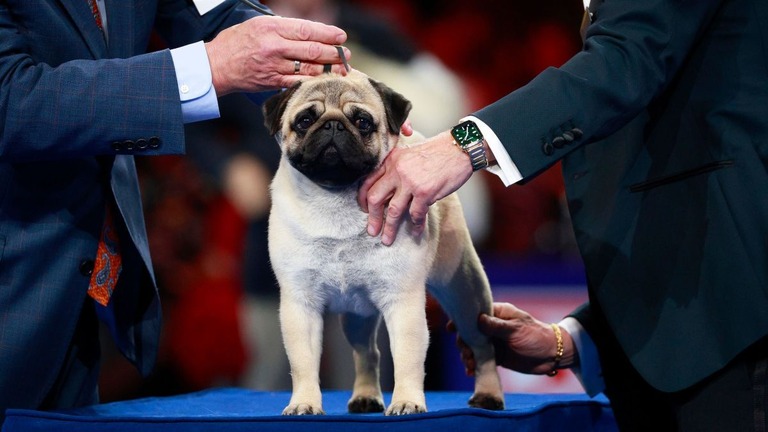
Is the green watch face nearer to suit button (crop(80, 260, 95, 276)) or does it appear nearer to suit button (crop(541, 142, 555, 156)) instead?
suit button (crop(541, 142, 555, 156))

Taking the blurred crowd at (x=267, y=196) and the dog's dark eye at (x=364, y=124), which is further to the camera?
the blurred crowd at (x=267, y=196)

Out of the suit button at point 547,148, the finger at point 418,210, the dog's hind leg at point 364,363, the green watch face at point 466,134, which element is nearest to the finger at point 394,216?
the finger at point 418,210

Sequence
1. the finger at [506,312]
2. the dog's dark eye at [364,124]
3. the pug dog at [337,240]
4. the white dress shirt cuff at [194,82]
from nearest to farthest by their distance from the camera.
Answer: the white dress shirt cuff at [194,82], the pug dog at [337,240], the dog's dark eye at [364,124], the finger at [506,312]

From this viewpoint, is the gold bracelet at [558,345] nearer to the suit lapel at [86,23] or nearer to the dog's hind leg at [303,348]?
the dog's hind leg at [303,348]

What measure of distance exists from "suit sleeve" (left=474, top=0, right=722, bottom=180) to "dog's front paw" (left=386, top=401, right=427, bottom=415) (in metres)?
0.49

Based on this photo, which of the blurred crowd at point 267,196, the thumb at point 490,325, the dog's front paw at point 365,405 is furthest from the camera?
the blurred crowd at point 267,196

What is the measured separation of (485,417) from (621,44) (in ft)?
2.23

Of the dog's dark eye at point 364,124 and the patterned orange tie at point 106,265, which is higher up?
the dog's dark eye at point 364,124

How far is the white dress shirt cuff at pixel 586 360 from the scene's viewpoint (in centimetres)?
206

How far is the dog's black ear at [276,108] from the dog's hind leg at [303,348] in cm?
38

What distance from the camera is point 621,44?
141 centimetres

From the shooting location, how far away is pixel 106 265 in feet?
5.65

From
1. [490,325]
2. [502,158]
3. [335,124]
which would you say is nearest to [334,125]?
[335,124]

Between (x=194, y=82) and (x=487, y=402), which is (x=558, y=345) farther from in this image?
(x=194, y=82)
